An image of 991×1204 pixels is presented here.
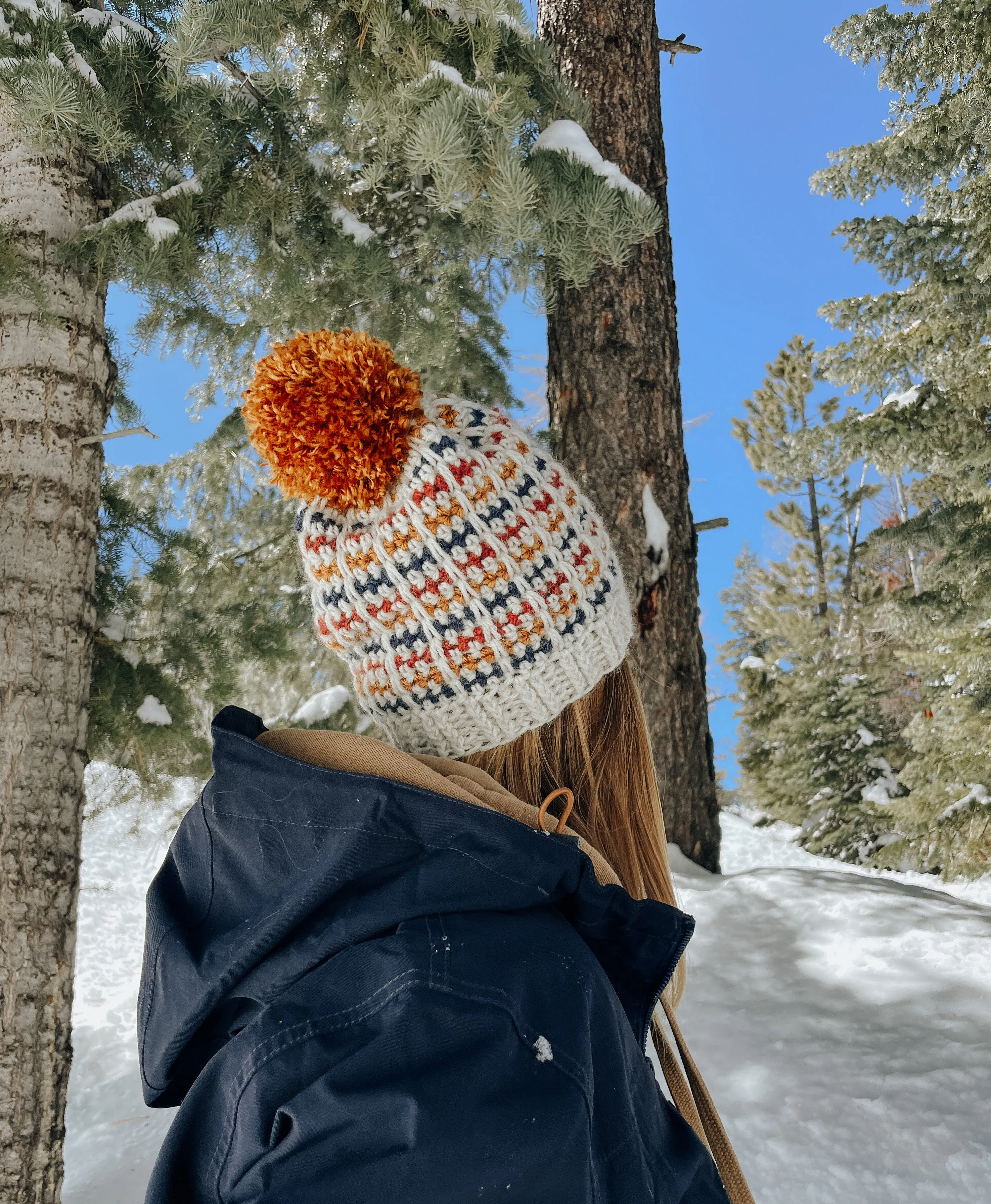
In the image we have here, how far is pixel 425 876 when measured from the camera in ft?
3.33

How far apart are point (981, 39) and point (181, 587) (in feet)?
20.7

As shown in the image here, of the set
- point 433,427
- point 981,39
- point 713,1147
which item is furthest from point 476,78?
point 981,39

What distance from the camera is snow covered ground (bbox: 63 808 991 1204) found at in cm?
237

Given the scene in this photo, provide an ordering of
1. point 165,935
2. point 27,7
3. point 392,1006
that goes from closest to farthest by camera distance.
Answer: point 392,1006, point 165,935, point 27,7

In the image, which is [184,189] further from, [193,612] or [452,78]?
[193,612]

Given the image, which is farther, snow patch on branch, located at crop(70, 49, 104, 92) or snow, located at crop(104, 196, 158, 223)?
snow, located at crop(104, 196, 158, 223)

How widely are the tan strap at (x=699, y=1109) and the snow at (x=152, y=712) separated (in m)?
1.75

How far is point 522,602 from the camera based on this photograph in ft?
4.31

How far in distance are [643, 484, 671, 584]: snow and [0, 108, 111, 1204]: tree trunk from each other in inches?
87.7

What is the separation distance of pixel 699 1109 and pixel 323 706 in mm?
2368

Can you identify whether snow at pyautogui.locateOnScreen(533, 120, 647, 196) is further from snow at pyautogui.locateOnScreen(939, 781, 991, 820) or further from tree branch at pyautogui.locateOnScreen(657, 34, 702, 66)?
snow at pyautogui.locateOnScreen(939, 781, 991, 820)

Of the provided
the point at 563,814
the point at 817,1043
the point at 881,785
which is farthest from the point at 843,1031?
the point at 881,785

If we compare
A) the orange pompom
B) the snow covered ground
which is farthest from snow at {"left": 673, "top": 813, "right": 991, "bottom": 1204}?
the orange pompom

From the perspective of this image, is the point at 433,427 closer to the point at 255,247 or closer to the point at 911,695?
the point at 255,247
